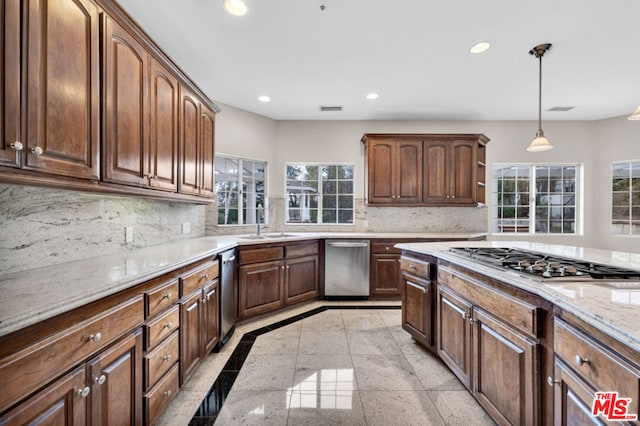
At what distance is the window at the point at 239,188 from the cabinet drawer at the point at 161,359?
2.19 metres

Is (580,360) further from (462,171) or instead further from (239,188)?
(239,188)

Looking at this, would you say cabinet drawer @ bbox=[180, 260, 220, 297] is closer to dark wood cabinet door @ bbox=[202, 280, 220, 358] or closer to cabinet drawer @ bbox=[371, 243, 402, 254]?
dark wood cabinet door @ bbox=[202, 280, 220, 358]

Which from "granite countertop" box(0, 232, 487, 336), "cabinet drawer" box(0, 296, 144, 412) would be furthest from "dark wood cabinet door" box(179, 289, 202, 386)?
"cabinet drawer" box(0, 296, 144, 412)

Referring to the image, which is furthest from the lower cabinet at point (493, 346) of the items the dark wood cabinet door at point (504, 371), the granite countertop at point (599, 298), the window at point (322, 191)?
the window at point (322, 191)

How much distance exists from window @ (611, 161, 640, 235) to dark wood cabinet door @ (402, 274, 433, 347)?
4288mm

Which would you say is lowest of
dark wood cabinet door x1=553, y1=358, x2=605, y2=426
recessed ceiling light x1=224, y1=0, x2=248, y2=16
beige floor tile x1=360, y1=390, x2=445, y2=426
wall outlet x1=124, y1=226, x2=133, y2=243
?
beige floor tile x1=360, y1=390, x2=445, y2=426

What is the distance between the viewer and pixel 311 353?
232 cm

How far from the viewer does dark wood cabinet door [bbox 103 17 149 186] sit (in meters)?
1.47

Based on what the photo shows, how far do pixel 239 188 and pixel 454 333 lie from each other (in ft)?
10.5

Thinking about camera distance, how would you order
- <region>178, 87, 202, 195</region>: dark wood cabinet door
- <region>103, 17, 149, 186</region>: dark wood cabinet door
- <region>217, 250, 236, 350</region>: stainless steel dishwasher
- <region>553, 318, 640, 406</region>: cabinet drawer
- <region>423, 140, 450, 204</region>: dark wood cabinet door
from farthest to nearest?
<region>423, 140, 450, 204</region>: dark wood cabinet door → <region>217, 250, 236, 350</region>: stainless steel dishwasher → <region>178, 87, 202, 195</region>: dark wood cabinet door → <region>103, 17, 149, 186</region>: dark wood cabinet door → <region>553, 318, 640, 406</region>: cabinet drawer

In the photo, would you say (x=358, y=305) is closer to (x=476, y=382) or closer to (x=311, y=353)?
(x=311, y=353)

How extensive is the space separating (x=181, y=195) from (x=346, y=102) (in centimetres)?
248

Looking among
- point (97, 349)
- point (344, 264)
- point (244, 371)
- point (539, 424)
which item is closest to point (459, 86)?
point (344, 264)

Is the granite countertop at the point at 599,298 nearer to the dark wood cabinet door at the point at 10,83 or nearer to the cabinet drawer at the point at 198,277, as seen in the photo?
the cabinet drawer at the point at 198,277
